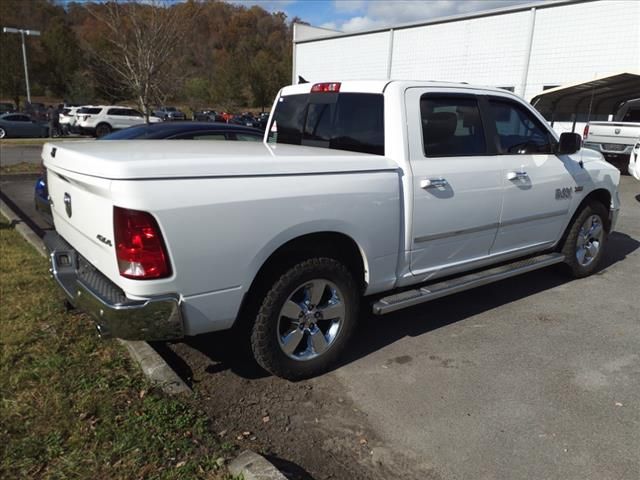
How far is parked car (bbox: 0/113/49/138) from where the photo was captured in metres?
26.4

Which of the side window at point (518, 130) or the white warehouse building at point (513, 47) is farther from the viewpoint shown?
the white warehouse building at point (513, 47)

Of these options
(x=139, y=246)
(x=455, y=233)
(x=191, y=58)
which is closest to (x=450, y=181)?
(x=455, y=233)

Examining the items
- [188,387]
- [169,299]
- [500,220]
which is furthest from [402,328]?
[169,299]

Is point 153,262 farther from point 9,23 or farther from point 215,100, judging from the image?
point 9,23

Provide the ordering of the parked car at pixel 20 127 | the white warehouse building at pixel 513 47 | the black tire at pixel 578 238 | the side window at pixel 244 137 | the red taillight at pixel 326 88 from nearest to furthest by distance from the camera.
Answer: the red taillight at pixel 326 88 → the black tire at pixel 578 238 → the side window at pixel 244 137 → the white warehouse building at pixel 513 47 → the parked car at pixel 20 127

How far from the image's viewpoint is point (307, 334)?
336 cm

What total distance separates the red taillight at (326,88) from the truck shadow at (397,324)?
6.42ft

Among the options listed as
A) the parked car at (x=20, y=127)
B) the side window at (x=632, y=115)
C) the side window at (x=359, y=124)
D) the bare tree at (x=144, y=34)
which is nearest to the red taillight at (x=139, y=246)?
the side window at (x=359, y=124)

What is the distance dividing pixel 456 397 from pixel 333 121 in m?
2.26

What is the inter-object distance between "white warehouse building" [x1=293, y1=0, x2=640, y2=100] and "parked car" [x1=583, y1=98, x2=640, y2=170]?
2433 mm

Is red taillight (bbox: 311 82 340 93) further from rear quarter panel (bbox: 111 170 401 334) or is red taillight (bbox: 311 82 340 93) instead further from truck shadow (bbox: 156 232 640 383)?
truck shadow (bbox: 156 232 640 383)

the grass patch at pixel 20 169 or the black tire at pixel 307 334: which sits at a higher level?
the black tire at pixel 307 334

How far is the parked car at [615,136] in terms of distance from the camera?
44.3 feet

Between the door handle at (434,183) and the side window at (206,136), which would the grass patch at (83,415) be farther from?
the side window at (206,136)
